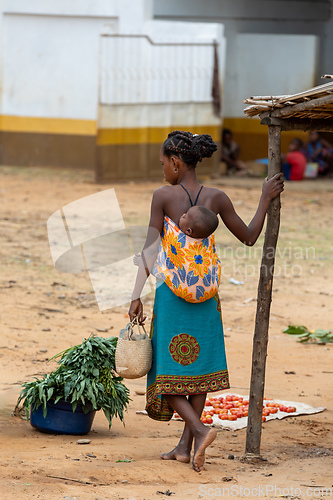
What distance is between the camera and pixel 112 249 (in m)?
9.45

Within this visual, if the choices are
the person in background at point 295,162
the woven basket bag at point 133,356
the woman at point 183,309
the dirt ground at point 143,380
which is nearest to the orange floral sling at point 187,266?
the woman at point 183,309

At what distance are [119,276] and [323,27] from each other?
11615 mm

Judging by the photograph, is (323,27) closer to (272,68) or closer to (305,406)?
(272,68)

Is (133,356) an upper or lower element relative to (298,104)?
lower

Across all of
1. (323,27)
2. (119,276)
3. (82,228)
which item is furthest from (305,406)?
(323,27)

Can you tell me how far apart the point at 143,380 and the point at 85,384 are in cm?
158

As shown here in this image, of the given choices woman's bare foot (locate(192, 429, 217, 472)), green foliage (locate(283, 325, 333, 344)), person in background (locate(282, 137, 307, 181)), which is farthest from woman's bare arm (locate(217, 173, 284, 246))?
person in background (locate(282, 137, 307, 181))

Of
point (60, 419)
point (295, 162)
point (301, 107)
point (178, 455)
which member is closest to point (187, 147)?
point (301, 107)

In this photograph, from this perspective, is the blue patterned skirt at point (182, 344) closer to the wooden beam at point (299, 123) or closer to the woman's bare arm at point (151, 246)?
the woman's bare arm at point (151, 246)

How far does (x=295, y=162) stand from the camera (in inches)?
599

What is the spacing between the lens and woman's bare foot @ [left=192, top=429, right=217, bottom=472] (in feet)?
12.3

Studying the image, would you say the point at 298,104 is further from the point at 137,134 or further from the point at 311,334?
the point at 137,134

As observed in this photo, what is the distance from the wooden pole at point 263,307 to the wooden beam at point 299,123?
4 cm

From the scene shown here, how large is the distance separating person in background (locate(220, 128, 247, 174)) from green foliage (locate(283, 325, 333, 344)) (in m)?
9.43
